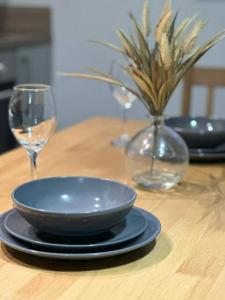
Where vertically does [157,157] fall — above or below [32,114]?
below

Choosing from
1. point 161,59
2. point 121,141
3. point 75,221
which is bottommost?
point 121,141

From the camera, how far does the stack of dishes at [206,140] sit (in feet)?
5.40

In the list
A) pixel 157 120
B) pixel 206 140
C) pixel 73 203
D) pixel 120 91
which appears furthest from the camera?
pixel 120 91

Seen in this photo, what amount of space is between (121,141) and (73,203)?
0.73 m

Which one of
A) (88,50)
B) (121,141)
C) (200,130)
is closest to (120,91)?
(121,141)

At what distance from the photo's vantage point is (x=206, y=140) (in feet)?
5.54

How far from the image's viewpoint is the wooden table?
3.00 feet

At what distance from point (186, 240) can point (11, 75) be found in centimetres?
229

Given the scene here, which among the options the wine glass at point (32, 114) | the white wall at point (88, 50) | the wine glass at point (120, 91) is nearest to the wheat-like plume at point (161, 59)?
the wine glass at point (32, 114)

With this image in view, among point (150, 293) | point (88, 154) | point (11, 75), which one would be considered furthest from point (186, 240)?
point (11, 75)

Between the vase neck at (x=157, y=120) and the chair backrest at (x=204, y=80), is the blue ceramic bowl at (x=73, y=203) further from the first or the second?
the chair backrest at (x=204, y=80)

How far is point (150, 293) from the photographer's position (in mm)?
911

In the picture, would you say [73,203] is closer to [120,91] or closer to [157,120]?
[157,120]

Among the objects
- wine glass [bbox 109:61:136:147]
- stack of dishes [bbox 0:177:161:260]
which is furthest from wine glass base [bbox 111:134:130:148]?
stack of dishes [bbox 0:177:161:260]
